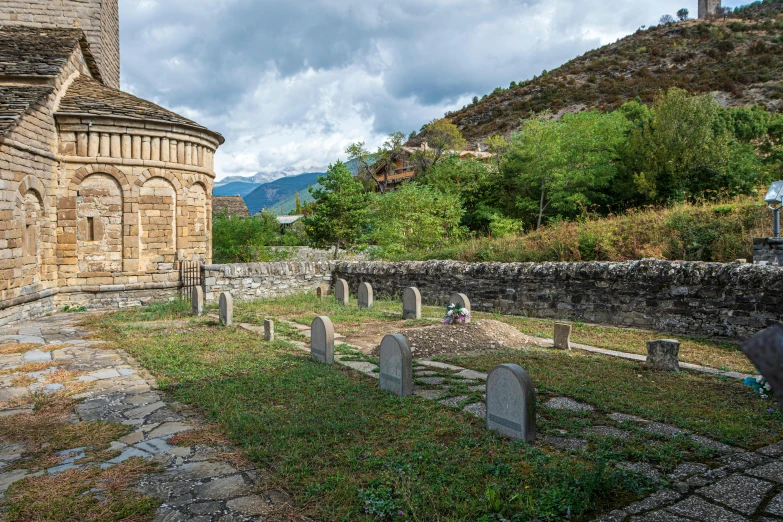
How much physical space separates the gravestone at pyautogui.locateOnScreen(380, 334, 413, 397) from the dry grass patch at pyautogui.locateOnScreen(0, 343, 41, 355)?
7632 millimetres

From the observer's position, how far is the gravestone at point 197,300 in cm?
1423

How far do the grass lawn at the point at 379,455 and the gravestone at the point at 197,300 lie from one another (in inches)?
248

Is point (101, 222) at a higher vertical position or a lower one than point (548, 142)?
lower

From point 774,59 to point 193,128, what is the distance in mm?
56190

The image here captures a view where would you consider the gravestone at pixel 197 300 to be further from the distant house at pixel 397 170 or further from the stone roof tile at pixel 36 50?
the distant house at pixel 397 170

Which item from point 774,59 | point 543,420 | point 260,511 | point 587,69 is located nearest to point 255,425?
point 260,511

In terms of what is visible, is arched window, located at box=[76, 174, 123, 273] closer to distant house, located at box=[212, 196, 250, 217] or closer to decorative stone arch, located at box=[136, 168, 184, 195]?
decorative stone arch, located at box=[136, 168, 184, 195]

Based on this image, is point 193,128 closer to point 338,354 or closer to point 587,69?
point 338,354

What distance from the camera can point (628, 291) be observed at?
1211cm

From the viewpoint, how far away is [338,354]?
939 cm

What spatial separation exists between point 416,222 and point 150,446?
19.8m

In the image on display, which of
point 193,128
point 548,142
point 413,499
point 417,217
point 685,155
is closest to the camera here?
point 413,499

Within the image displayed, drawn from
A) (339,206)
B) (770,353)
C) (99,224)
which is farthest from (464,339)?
(339,206)

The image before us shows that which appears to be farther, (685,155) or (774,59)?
(774,59)
